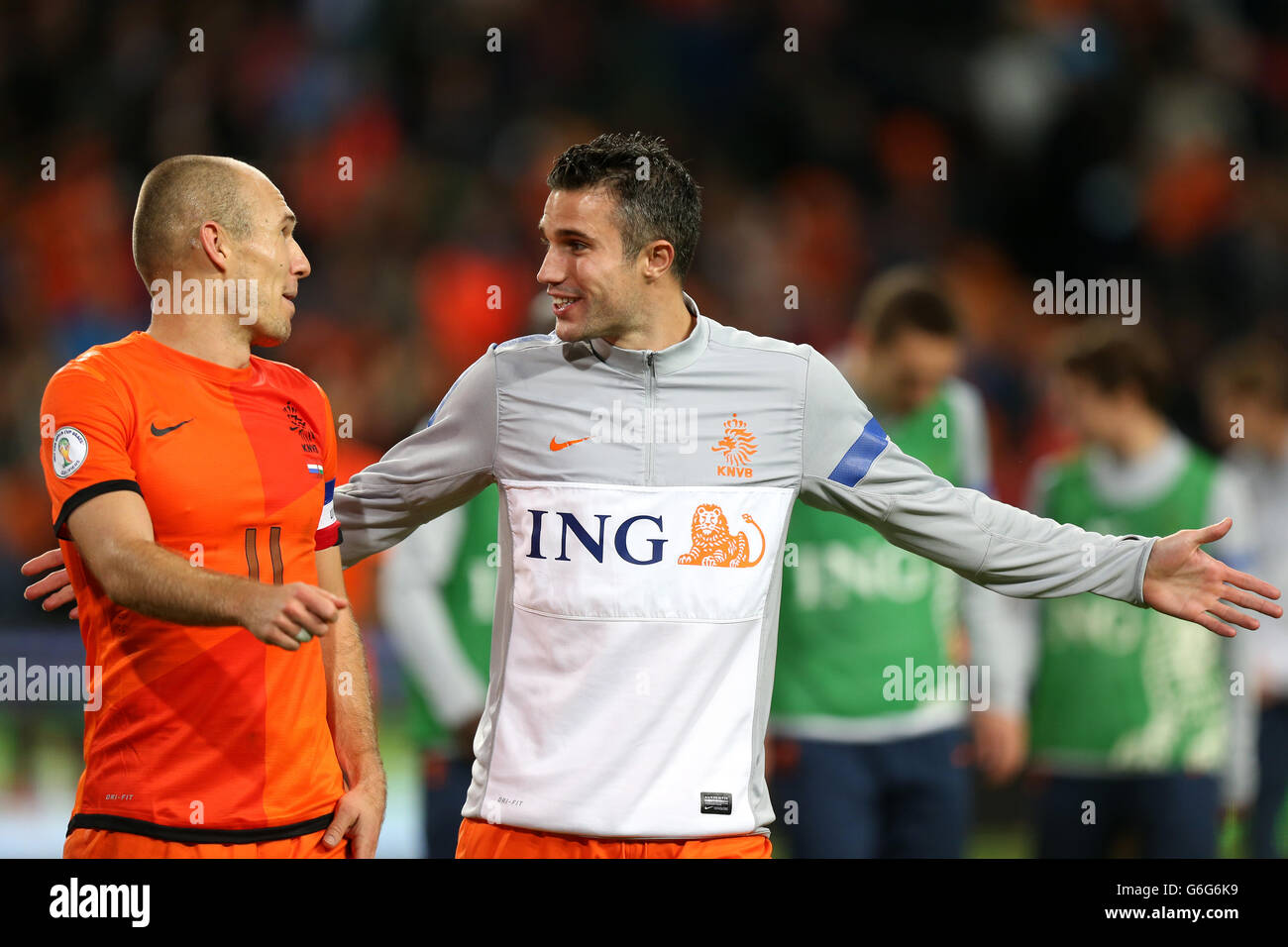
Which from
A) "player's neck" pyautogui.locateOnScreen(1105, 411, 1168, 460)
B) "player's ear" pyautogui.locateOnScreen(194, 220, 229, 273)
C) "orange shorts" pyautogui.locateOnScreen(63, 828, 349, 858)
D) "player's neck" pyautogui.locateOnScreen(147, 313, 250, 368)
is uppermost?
"player's ear" pyautogui.locateOnScreen(194, 220, 229, 273)

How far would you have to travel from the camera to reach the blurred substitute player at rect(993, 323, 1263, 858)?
17.8 feet

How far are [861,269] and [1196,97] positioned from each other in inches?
118

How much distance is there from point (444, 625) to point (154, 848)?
2.22 m

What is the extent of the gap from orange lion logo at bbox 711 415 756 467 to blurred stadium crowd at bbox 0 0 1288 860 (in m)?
5.61

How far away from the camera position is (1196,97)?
1087 centimetres

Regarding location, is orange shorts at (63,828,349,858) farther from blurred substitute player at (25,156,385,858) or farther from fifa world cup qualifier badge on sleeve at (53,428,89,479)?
fifa world cup qualifier badge on sleeve at (53,428,89,479)

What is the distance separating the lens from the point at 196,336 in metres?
3.12

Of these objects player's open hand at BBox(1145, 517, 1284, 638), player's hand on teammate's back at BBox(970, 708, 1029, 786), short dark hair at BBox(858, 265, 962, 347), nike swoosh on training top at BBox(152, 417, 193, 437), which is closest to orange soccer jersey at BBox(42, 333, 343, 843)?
nike swoosh on training top at BBox(152, 417, 193, 437)

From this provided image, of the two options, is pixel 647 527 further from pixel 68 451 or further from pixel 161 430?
pixel 68 451

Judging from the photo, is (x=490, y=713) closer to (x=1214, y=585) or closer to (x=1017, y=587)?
(x=1017, y=587)

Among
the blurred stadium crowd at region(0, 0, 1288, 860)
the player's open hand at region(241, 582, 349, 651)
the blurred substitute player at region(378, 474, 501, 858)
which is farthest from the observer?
the blurred stadium crowd at region(0, 0, 1288, 860)

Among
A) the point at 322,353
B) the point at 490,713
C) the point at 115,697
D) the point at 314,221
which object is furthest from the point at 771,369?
the point at 314,221

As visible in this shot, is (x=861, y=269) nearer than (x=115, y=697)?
No
